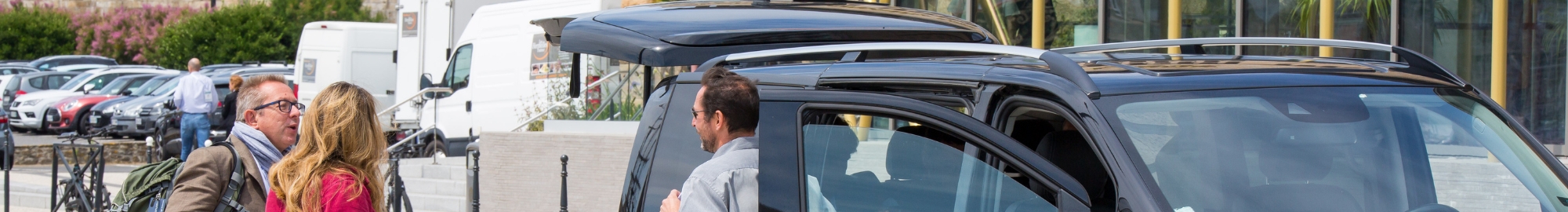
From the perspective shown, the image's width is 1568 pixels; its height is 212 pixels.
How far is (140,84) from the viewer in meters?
24.8

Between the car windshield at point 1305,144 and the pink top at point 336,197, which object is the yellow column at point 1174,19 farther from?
the pink top at point 336,197

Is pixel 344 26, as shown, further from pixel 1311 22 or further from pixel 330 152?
pixel 330 152

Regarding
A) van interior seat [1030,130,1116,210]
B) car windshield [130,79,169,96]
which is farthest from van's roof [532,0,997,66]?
car windshield [130,79,169,96]

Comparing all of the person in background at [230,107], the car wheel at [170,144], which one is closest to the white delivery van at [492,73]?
the person in background at [230,107]

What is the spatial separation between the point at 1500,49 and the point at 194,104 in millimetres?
11867

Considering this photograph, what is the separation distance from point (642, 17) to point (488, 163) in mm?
4207

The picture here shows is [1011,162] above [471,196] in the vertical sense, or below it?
above

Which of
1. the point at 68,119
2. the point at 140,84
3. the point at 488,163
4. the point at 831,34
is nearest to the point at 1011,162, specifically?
the point at 831,34

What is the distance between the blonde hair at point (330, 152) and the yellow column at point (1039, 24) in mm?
8461

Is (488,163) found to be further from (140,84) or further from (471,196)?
(140,84)

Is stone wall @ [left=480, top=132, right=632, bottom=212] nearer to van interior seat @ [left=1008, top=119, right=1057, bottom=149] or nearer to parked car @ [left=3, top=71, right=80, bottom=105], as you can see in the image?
van interior seat @ [left=1008, top=119, right=1057, bottom=149]

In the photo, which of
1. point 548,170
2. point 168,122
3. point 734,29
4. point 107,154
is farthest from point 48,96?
point 734,29

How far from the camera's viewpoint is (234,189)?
10.5ft

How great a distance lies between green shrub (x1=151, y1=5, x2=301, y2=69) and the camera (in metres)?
45.8
